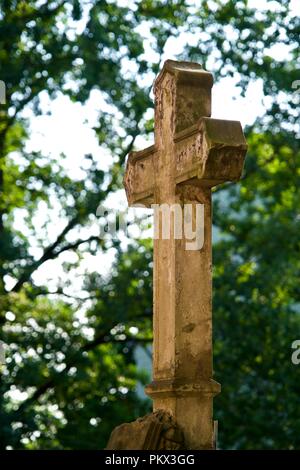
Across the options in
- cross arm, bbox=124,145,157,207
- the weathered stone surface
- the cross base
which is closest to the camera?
the weathered stone surface

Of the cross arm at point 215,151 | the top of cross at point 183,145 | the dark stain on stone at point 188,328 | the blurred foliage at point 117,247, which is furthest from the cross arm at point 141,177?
the blurred foliage at point 117,247

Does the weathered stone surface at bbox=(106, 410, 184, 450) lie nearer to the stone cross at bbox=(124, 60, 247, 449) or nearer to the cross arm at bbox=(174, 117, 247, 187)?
the stone cross at bbox=(124, 60, 247, 449)

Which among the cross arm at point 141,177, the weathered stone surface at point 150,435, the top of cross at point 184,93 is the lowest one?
the weathered stone surface at point 150,435

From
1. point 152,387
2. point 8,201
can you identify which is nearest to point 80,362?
point 8,201

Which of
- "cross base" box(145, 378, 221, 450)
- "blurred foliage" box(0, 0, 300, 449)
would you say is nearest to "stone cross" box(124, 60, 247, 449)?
"cross base" box(145, 378, 221, 450)

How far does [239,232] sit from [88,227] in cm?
249

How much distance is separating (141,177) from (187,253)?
90cm

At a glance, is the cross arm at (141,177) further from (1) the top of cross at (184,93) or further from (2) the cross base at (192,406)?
(2) the cross base at (192,406)

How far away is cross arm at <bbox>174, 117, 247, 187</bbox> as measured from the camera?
7512 millimetres

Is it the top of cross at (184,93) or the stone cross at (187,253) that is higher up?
the top of cross at (184,93)

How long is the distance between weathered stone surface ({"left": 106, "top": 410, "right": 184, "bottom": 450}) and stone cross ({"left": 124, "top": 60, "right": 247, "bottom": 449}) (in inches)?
3.5

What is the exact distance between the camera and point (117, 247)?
1758 cm

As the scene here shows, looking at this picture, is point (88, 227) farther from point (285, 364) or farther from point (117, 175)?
point (285, 364)

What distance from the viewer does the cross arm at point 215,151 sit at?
24.6 feet
